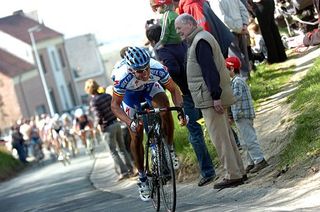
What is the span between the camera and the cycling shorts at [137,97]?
1132 centimetres

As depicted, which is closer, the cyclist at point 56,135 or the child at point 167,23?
the child at point 167,23

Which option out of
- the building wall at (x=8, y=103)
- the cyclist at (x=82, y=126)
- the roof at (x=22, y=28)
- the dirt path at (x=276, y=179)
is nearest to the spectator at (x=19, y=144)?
the cyclist at (x=82, y=126)

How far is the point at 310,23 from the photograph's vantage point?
60.0ft

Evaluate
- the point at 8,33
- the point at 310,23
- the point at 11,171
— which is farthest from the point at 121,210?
the point at 8,33

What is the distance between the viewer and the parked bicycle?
1031 centimetres

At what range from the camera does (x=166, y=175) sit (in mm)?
10422

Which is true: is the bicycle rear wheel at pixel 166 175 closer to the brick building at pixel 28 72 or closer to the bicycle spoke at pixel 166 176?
the bicycle spoke at pixel 166 176

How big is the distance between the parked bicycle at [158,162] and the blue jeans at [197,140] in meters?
1.29

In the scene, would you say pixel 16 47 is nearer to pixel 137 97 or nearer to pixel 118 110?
pixel 137 97

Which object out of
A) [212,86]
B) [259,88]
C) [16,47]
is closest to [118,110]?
[212,86]

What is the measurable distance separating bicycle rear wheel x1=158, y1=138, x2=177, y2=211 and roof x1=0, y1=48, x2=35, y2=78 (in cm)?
6189

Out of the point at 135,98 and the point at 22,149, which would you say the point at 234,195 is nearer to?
the point at 135,98

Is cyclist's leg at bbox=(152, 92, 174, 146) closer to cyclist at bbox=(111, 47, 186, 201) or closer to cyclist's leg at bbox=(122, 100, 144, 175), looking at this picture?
cyclist at bbox=(111, 47, 186, 201)

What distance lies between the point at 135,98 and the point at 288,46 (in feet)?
30.7
